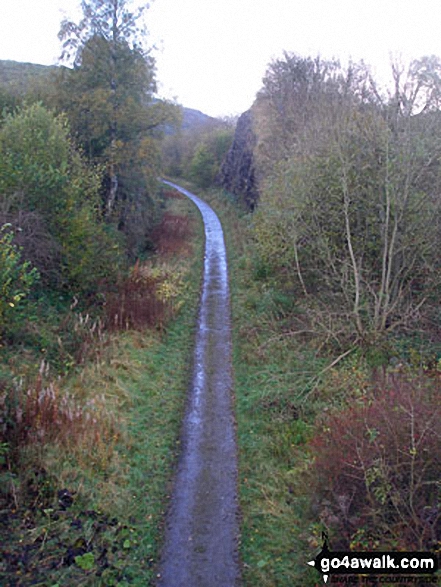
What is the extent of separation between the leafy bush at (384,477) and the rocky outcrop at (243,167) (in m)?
25.6

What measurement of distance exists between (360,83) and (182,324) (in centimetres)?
1270

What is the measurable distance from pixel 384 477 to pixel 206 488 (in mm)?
3145

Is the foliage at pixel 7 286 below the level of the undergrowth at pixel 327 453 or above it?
above

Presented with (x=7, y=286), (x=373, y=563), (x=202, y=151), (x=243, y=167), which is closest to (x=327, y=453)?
(x=373, y=563)

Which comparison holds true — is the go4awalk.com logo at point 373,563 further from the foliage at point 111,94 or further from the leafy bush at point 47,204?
the foliage at point 111,94

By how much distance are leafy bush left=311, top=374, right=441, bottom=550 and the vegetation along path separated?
4.83 feet

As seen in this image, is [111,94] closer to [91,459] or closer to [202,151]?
[91,459]

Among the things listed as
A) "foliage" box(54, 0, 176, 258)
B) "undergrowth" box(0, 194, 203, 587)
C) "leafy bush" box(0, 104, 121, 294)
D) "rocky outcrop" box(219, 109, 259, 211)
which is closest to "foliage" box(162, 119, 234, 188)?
"rocky outcrop" box(219, 109, 259, 211)

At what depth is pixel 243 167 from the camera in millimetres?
38594

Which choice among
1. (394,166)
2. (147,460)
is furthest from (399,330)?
(147,460)

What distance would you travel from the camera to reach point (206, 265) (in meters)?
23.5

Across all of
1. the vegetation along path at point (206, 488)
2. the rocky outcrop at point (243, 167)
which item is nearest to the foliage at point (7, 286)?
the vegetation along path at point (206, 488)

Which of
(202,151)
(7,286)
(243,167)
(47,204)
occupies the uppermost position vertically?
(202,151)

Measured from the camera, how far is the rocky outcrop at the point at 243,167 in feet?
114
